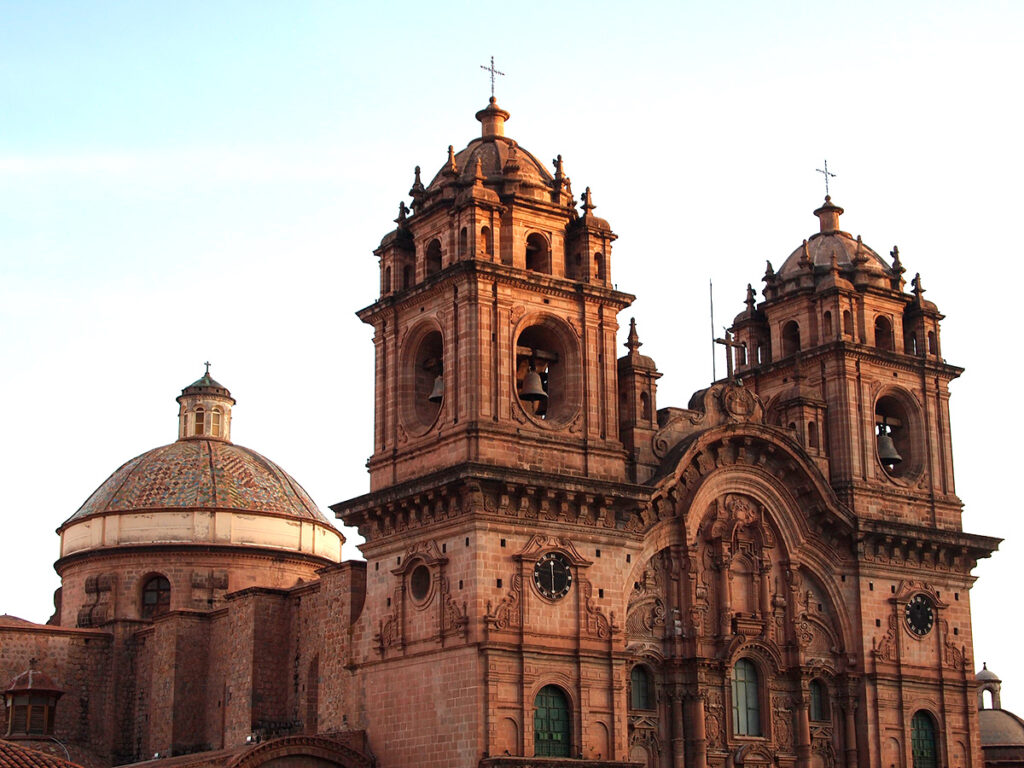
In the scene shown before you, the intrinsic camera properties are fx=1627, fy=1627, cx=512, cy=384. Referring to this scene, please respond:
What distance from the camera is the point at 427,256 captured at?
132 ft

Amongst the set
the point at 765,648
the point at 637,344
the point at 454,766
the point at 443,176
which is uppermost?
the point at 443,176

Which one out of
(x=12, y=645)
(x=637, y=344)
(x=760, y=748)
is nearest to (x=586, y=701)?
(x=760, y=748)

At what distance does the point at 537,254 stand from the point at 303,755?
1339cm

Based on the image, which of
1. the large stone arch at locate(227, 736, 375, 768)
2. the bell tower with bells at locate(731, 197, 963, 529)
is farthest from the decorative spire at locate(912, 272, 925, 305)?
the large stone arch at locate(227, 736, 375, 768)

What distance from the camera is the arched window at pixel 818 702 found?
4109 centimetres

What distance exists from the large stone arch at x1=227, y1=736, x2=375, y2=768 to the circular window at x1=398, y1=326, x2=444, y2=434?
302 inches

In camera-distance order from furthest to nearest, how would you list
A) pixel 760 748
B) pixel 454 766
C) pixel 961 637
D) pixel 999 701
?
1. pixel 999 701
2. pixel 961 637
3. pixel 760 748
4. pixel 454 766

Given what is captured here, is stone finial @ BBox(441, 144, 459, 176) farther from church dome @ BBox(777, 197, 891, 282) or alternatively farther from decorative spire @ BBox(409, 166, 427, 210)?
church dome @ BBox(777, 197, 891, 282)

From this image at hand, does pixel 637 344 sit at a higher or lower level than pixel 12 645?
higher

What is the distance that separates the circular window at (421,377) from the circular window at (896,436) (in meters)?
12.7

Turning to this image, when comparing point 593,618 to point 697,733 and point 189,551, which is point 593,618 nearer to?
point 697,733

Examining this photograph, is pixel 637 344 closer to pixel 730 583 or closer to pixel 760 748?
pixel 730 583

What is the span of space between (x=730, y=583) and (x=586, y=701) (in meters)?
5.89

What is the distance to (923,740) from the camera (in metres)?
42.6
